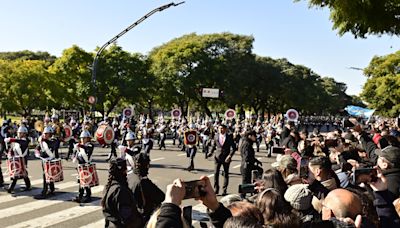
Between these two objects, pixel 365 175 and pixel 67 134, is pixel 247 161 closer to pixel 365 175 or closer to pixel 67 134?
pixel 365 175

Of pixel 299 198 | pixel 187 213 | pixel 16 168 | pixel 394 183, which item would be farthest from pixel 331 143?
pixel 16 168

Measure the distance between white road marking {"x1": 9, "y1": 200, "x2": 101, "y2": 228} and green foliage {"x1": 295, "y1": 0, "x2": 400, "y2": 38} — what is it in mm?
6492

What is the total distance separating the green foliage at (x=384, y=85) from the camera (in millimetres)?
38844

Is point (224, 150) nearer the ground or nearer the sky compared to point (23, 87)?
nearer the ground

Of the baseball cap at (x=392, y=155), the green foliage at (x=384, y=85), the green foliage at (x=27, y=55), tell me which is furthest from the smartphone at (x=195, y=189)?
the green foliage at (x=27, y=55)

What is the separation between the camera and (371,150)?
28.9 ft

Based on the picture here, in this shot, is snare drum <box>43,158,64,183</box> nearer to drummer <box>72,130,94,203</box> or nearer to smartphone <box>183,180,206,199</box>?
drummer <box>72,130,94,203</box>

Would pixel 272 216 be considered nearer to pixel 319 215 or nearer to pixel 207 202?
pixel 207 202

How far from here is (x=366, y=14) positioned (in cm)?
823

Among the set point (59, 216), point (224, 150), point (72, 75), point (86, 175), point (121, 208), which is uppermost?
point (72, 75)

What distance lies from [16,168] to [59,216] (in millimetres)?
2690

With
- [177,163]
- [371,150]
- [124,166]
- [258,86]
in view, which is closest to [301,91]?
[258,86]

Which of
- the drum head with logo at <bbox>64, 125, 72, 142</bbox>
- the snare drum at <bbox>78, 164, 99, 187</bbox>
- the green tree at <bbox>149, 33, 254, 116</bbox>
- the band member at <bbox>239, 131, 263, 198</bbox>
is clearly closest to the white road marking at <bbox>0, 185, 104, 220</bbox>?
the snare drum at <bbox>78, 164, 99, 187</bbox>

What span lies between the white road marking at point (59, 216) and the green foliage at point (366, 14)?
6492mm
